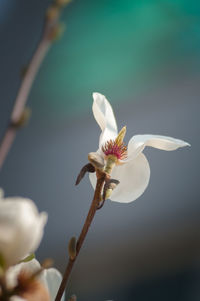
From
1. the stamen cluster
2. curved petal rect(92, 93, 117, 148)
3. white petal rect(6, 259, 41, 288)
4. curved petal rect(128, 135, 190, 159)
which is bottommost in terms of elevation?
white petal rect(6, 259, 41, 288)

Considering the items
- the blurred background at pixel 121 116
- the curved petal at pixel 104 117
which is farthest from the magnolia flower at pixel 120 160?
the blurred background at pixel 121 116

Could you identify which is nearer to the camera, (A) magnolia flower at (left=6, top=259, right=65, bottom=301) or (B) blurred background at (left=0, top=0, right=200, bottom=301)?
(A) magnolia flower at (left=6, top=259, right=65, bottom=301)

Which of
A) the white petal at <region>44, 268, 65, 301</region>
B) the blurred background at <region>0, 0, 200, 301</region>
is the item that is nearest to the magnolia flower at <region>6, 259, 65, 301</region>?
the white petal at <region>44, 268, 65, 301</region>

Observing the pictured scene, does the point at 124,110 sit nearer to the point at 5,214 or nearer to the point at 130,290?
the point at 130,290

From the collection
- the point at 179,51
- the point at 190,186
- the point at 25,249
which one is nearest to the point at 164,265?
the point at 190,186

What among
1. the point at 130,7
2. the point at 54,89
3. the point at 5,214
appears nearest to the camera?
the point at 5,214

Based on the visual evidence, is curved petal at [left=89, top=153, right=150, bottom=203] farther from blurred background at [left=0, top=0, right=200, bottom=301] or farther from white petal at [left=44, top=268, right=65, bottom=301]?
blurred background at [left=0, top=0, right=200, bottom=301]
